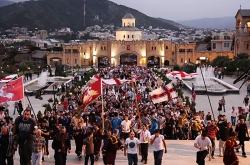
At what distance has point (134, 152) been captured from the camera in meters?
10.5

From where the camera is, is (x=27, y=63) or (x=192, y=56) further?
(x=192, y=56)

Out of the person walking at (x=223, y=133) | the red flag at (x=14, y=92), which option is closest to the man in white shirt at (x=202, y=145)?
the person walking at (x=223, y=133)

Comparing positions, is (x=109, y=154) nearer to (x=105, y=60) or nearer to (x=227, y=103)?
(x=227, y=103)

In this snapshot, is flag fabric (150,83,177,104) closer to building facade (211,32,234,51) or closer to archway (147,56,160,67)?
building facade (211,32,234,51)

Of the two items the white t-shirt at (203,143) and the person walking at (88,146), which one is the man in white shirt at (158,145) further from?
the person walking at (88,146)

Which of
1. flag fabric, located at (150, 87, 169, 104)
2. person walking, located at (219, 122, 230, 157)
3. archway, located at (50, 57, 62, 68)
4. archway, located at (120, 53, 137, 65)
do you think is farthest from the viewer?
archway, located at (120, 53, 137, 65)

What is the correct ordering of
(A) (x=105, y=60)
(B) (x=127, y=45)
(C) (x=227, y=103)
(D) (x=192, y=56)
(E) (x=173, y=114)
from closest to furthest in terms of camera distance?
(E) (x=173, y=114) < (C) (x=227, y=103) < (D) (x=192, y=56) < (B) (x=127, y=45) < (A) (x=105, y=60)

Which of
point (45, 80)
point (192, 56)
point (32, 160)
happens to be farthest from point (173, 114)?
point (192, 56)

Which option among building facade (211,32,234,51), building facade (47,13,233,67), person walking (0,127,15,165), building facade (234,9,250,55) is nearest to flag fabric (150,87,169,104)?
person walking (0,127,15,165)

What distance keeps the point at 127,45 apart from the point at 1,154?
75.0 m

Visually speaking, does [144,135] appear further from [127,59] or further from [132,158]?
[127,59]

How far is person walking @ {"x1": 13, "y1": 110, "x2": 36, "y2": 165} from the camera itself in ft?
32.9

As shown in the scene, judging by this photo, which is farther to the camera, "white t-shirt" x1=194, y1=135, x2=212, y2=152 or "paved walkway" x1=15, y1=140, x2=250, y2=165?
"paved walkway" x1=15, y1=140, x2=250, y2=165

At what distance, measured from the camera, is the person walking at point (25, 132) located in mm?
10039
